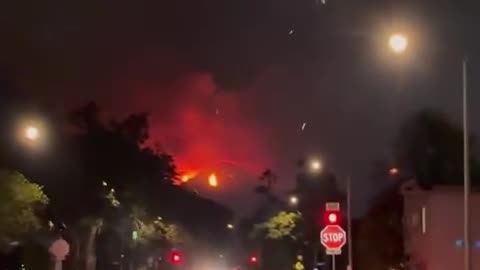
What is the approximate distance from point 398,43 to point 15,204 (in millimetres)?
29643

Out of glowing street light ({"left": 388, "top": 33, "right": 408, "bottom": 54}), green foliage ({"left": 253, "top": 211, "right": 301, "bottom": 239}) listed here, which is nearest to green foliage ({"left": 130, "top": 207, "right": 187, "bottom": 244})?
green foliage ({"left": 253, "top": 211, "right": 301, "bottom": 239})

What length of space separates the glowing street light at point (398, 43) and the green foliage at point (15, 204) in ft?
92.8

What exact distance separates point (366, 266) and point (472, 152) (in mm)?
12898

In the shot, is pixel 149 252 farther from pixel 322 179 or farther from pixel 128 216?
pixel 128 216

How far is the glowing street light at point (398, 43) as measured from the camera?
24.2 m

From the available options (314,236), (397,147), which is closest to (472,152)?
(397,147)

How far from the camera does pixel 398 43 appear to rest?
2419 cm

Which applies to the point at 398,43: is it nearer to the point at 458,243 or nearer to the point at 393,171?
the point at 458,243

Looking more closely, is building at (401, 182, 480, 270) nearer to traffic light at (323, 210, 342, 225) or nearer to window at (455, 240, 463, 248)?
window at (455, 240, 463, 248)

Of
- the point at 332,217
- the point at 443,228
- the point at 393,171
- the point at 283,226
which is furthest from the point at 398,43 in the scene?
the point at 283,226

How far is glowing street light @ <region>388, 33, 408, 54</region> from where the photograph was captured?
24.2 m

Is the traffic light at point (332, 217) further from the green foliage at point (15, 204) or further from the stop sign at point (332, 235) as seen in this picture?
the green foliage at point (15, 204)

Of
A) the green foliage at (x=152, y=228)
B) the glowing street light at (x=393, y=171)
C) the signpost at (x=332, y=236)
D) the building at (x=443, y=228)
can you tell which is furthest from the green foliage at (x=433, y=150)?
the signpost at (x=332, y=236)

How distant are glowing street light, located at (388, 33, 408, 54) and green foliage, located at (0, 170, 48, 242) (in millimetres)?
28301
